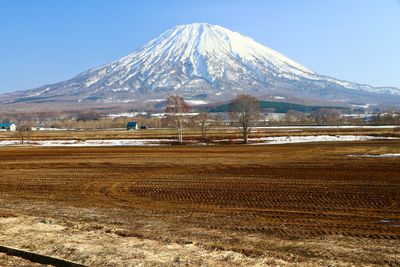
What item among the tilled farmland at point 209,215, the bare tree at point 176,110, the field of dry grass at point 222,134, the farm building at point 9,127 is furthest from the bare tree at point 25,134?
the farm building at point 9,127

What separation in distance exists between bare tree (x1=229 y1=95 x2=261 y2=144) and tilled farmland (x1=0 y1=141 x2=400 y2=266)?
37.0 m

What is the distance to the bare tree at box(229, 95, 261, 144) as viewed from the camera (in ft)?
212

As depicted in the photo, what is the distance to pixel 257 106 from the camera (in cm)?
6919

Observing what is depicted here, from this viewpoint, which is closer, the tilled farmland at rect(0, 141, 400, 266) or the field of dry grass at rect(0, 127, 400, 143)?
the tilled farmland at rect(0, 141, 400, 266)

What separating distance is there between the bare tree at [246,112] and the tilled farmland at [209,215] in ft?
121

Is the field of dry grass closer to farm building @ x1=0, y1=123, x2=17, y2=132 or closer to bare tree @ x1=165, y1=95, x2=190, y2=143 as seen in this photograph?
bare tree @ x1=165, y1=95, x2=190, y2=143

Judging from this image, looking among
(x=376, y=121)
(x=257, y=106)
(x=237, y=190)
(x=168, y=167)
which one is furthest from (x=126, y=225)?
(x=376, y=121)

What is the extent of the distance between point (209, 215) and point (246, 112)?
2059 inches

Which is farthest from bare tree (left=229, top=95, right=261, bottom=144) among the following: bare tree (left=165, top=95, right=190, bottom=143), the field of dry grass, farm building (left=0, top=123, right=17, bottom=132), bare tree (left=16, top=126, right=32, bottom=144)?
farm building (left=0, top=123, right=17, bottom=132)

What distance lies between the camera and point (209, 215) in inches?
554

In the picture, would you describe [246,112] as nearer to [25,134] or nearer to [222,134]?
[222,134]

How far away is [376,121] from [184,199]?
109739 mm

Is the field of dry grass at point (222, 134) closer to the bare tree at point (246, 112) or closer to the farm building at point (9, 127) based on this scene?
the bare tree at point (246, 112)

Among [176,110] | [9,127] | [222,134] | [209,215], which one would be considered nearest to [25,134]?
[176,110]
